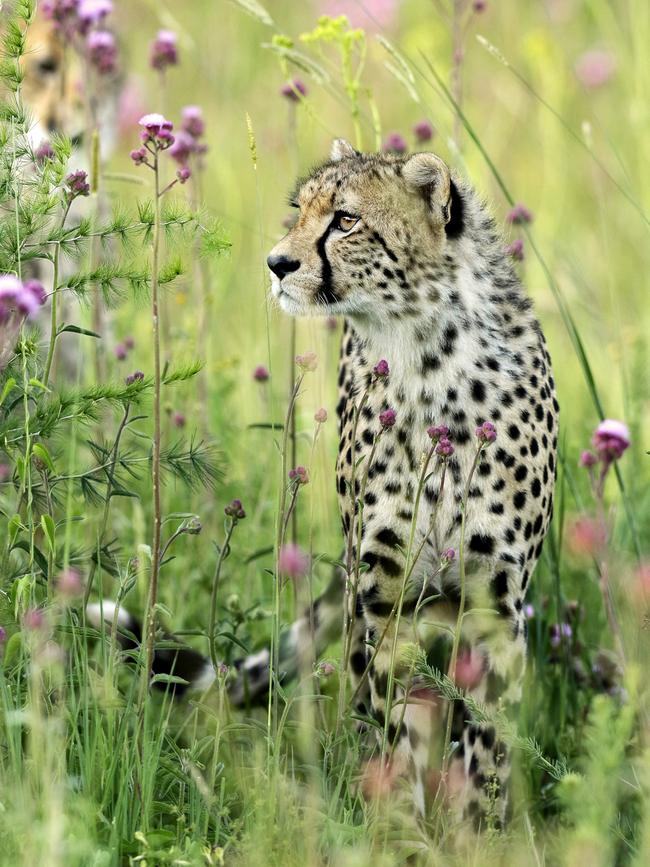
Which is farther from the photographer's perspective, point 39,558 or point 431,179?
point 431,179

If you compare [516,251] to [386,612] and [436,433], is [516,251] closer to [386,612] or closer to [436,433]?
[386,612]

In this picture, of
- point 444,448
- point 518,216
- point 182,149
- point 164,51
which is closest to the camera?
point 444,448

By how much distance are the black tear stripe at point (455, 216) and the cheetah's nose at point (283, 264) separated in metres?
0.39

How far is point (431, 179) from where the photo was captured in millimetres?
3084

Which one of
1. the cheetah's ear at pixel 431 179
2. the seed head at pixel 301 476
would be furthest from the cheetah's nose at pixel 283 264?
the seed head at pixel 301 476

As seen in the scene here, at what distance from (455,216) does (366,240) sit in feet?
0.79

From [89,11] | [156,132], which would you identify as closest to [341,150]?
[89,11]

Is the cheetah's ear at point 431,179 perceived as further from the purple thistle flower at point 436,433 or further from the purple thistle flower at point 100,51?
the purple thistle flower at point 100,51

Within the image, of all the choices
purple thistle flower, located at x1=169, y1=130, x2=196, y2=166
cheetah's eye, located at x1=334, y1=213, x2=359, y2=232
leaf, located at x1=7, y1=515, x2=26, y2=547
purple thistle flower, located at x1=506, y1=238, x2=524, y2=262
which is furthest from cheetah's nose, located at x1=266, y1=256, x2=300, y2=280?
leaf, located at x1=7, y1=515, x2=26, y2=547

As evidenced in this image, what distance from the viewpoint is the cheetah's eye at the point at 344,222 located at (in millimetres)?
3086

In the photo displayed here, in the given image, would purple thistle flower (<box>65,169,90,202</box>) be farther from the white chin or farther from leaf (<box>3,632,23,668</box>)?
leaf (<box>3,632,23,668</box>)

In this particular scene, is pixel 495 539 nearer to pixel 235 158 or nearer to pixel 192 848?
pixel 192 848

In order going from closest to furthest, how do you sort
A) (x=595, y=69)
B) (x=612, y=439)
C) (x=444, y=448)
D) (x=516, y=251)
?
(x=612, y=439) < (x=444, y=448) < (x=516, y=251) < (x=595, y=69)

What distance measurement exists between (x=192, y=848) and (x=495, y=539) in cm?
111
